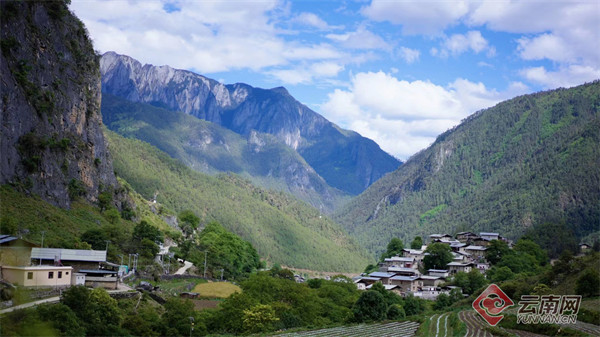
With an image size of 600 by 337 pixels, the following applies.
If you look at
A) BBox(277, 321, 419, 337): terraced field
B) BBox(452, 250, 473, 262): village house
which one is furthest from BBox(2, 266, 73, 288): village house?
BBox(452, 250, 473, 262): village house

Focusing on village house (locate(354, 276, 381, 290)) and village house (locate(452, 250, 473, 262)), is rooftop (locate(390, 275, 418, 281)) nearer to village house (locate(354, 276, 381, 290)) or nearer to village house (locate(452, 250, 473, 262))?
village house (locate(354, 276, 381, 290))

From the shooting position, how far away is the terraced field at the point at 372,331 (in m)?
53.0

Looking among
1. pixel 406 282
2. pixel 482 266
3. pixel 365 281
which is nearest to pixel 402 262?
pixel 365 281

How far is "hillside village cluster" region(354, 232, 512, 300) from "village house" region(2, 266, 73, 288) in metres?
55.8

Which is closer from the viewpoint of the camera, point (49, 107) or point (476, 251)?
point (49, 107)

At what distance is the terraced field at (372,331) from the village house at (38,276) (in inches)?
778

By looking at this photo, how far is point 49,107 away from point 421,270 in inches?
2850

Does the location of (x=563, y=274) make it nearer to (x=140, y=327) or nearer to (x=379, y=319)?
(x=379, y=319)

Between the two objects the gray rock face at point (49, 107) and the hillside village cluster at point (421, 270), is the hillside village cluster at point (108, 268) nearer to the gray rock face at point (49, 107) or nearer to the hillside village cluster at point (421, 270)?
the hillside village cluster at point (421, 270)

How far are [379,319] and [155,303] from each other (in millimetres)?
25679

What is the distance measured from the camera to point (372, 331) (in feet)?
184

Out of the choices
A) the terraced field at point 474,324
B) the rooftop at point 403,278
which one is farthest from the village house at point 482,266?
the terraced field at point 474,324

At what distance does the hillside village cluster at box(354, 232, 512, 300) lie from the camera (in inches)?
3981

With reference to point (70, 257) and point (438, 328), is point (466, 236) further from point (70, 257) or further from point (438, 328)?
point (70, 257)
